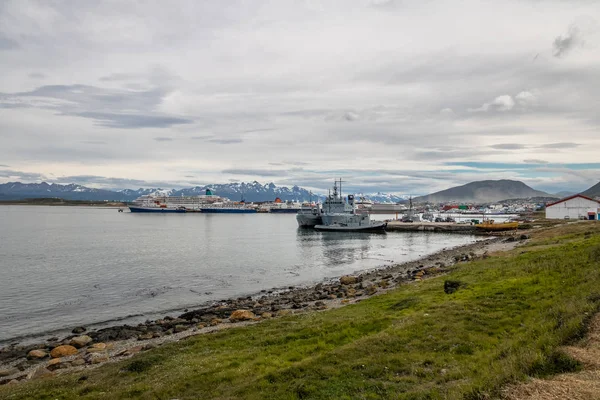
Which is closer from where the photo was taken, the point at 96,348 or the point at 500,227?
the point at 96,348

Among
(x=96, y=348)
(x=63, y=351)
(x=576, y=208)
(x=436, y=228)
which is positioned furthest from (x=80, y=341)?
(x=436, y=228)

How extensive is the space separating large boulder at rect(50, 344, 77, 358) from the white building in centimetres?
8810

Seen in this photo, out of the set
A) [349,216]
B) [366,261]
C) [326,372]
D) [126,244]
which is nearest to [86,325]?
[326,372]

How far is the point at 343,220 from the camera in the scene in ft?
348

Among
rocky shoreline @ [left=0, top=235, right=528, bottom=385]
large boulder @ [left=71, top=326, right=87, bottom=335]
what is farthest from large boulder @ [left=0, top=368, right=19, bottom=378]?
large boulder @ [left=71, top=326, right=87, bottom=335]

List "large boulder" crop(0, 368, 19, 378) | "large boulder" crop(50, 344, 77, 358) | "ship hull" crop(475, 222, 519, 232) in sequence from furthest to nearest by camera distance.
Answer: "ship hull" crop(475, 222, 519, 232) → "large boulder" crop(50, 344, 77, 358) → "large boulder" crop(0, 368, 19, 378)

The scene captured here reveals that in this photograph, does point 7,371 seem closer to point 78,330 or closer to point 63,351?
point 63,351

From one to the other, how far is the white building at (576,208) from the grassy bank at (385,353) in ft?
A: 252

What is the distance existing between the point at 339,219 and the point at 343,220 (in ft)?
4.41

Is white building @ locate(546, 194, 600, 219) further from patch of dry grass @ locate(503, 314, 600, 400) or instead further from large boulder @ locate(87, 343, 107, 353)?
large boulder @ locate(87, 343, 107, 353)

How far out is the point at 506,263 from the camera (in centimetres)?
2522

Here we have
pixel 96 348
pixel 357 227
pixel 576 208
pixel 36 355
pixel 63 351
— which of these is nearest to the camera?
pixel 36 355

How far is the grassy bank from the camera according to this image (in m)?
9.27

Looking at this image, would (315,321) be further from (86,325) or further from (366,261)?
(366,261)
